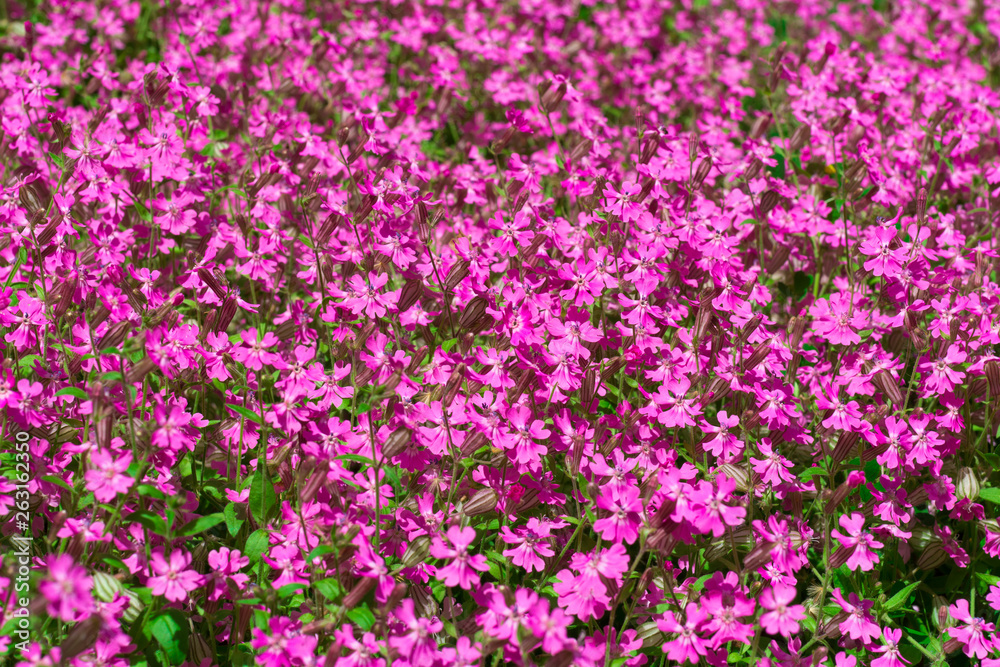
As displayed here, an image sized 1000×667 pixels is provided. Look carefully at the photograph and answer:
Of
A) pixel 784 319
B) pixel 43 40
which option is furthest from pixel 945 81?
pixel 43 40

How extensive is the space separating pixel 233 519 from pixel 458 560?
0.73 meters

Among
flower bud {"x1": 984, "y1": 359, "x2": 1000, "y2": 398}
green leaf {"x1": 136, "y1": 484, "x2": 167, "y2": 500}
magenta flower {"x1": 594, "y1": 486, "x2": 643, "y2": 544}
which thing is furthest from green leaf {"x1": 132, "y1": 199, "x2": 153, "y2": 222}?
flower bud {"x1": 984, "y1": 359, "x2": 1000, "y2": 398}

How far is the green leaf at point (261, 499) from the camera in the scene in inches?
103

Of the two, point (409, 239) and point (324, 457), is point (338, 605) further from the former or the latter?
point (409, 239)

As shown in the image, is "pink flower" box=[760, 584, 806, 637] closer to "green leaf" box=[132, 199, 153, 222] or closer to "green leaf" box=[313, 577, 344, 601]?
"green leaf" box=[313, 577, 344, 601]

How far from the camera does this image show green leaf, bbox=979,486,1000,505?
113 inches

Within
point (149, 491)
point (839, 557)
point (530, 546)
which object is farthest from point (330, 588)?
point (839, 557)

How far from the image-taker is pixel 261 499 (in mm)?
2621

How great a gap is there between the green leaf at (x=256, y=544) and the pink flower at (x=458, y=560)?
505mm

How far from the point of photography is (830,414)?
303 cm

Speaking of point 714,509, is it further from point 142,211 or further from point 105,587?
point 142,211

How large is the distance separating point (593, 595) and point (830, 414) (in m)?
1.19

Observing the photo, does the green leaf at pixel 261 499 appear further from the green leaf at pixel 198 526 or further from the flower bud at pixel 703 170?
the flower bud at pixel 703 170

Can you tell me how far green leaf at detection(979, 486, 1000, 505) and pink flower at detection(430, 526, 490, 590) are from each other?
1736 millimetres
